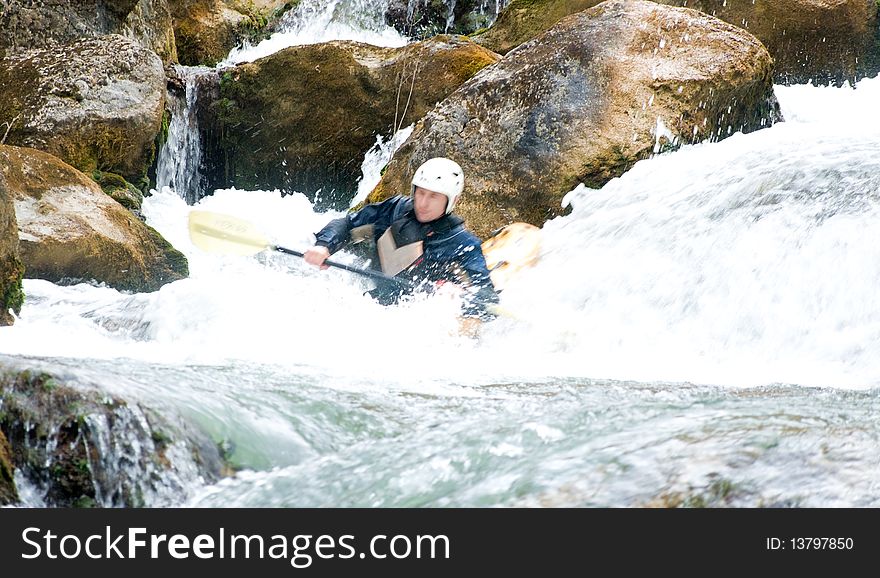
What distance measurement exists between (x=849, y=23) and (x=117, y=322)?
30.7ft

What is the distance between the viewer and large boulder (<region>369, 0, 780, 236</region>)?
7621 mm

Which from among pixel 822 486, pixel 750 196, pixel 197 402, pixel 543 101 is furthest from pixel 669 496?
pixel 543 101

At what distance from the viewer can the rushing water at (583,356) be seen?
2760 mm

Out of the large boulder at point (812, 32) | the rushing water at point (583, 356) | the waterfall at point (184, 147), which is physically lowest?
the rushing water at point (583, 356)

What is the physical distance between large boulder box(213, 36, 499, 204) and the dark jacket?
4.16 meters

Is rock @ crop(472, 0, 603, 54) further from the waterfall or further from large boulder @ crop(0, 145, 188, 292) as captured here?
large boulder @ crop(0, 145, 188, 292)

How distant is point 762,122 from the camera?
8266 millimetres

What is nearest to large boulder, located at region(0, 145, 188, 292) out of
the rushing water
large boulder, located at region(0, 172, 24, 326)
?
the rushing water

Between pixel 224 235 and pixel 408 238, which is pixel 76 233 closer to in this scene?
pixel 224 235

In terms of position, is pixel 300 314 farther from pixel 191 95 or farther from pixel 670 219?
pixel 191 95

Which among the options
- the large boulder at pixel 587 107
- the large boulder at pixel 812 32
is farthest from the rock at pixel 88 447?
the large boulder at pixel 812 32

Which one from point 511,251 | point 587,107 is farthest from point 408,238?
point 587,107

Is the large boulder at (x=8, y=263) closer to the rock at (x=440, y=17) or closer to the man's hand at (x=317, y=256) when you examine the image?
the man's hand at (x=317, y=256)

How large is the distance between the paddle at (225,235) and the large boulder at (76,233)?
834 mm
